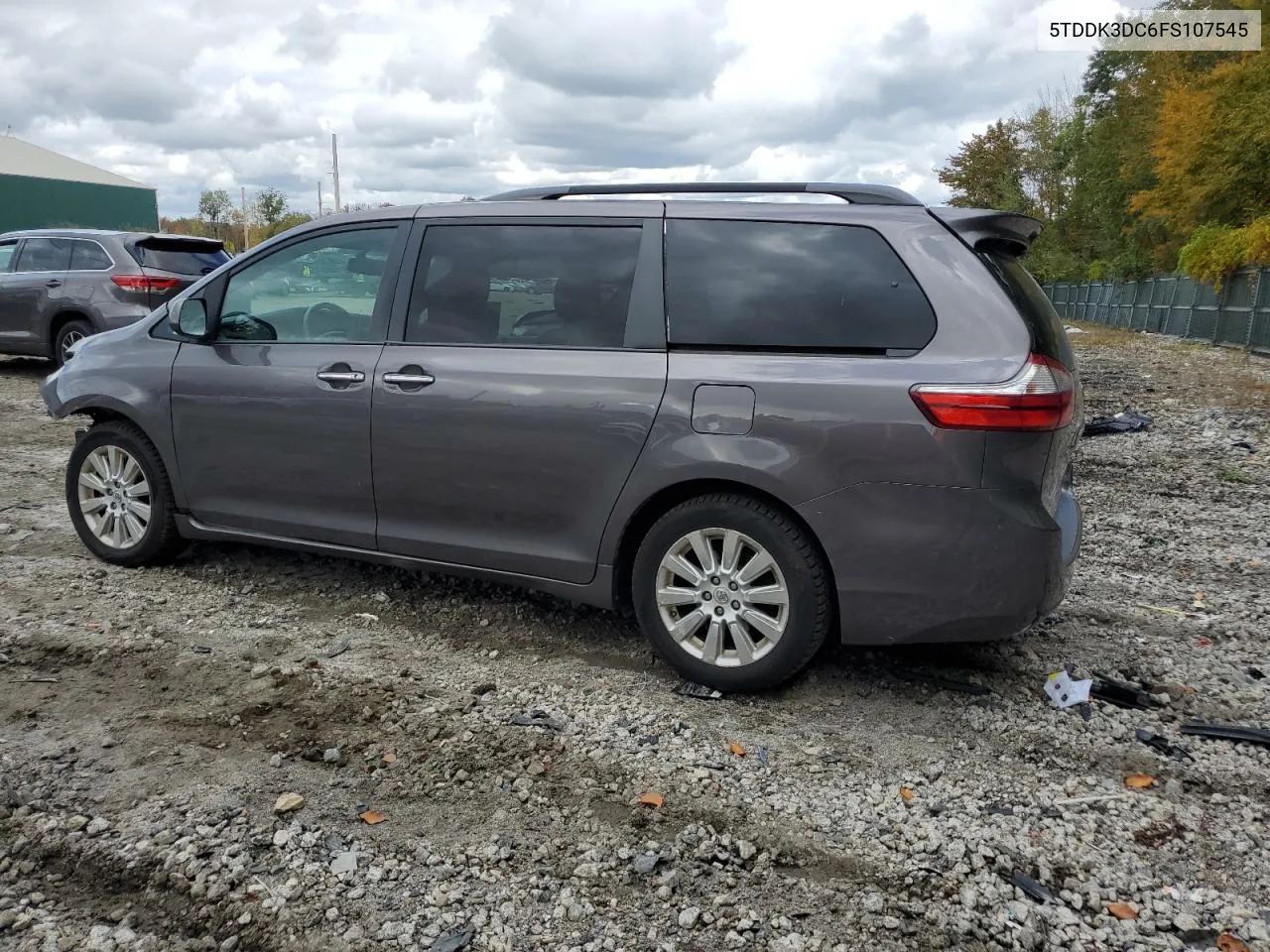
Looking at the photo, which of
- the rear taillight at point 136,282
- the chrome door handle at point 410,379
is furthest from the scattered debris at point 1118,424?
the rear taillight at point 136,282

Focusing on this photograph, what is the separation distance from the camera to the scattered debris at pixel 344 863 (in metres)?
2.78

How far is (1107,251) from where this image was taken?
158ft

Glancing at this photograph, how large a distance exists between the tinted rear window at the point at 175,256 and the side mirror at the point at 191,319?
763cm

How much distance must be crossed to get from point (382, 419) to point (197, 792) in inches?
68.3

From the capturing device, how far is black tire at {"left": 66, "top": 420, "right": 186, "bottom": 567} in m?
5.08

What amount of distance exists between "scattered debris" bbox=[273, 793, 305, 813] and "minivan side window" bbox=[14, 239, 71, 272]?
1116 cm

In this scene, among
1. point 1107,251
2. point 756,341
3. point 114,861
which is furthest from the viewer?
point 1107,251

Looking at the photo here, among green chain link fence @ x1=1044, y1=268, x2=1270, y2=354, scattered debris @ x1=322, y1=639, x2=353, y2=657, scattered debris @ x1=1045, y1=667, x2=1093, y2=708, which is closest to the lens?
scattered debris @ x1=1045, y1=667, x2=1093, y2=708

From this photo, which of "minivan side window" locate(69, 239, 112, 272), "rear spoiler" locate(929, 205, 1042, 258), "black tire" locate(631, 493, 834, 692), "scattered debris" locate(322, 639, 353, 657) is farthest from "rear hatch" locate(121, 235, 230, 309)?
"rear spoiler" locate(929, 205, 1042, 258)

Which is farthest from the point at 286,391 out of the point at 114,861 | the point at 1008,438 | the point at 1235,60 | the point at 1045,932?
the point at 1235,60

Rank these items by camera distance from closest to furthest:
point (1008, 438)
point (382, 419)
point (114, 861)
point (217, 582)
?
1. point (114, 861)
2. point (1008, 438)
3. point (382, 419)
4. point (217, 582)

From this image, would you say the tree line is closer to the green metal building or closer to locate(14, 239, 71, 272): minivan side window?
locate(14, 239, 71, 272): minivan side window

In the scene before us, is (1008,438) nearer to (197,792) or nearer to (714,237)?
(714,237)

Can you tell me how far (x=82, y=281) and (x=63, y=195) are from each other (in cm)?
5145
